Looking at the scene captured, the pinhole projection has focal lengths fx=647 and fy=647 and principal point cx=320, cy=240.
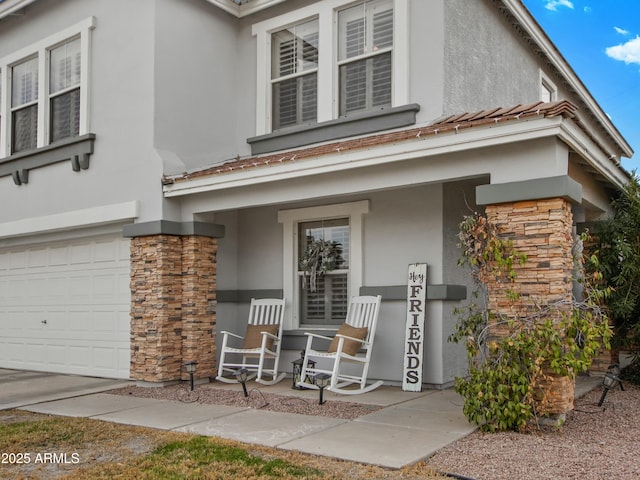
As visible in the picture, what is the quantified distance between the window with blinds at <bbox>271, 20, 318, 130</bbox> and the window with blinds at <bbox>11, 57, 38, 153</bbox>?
4.25 metres

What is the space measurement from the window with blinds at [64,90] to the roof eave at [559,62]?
22.2 feet

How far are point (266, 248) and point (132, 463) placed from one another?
5.31 meters

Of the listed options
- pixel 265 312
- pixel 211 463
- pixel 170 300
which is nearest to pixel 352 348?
pixel 265 312

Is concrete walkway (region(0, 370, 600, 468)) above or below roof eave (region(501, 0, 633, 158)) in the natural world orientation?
below

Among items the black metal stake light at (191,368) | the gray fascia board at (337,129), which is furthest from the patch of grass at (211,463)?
the gray fascia board at (337,129)

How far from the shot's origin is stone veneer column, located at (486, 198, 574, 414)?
5.87 meters

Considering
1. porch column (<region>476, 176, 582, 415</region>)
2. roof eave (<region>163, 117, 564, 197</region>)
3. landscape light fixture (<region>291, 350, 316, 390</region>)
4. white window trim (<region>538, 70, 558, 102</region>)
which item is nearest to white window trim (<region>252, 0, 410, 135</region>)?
roof eave (<region>163, 117, 564, 197</region>)

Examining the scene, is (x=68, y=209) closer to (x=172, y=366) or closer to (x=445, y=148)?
(x=172, y=366)

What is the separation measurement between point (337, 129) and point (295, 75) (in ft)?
4.23

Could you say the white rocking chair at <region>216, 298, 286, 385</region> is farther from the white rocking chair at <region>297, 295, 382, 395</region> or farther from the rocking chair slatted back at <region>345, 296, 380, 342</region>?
the rocking chair slatted back at <region>345, 296, 380, 342</region>

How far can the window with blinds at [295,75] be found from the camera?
9664mm

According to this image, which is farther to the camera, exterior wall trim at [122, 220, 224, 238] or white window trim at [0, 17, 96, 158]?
white window trim at [0, 17, 96, 158]

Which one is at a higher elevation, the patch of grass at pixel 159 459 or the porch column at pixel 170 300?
the porch column at pixel 170 300

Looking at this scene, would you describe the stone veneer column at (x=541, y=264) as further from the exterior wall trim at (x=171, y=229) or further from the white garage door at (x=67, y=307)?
the white garage door at (x=67, y=307)
